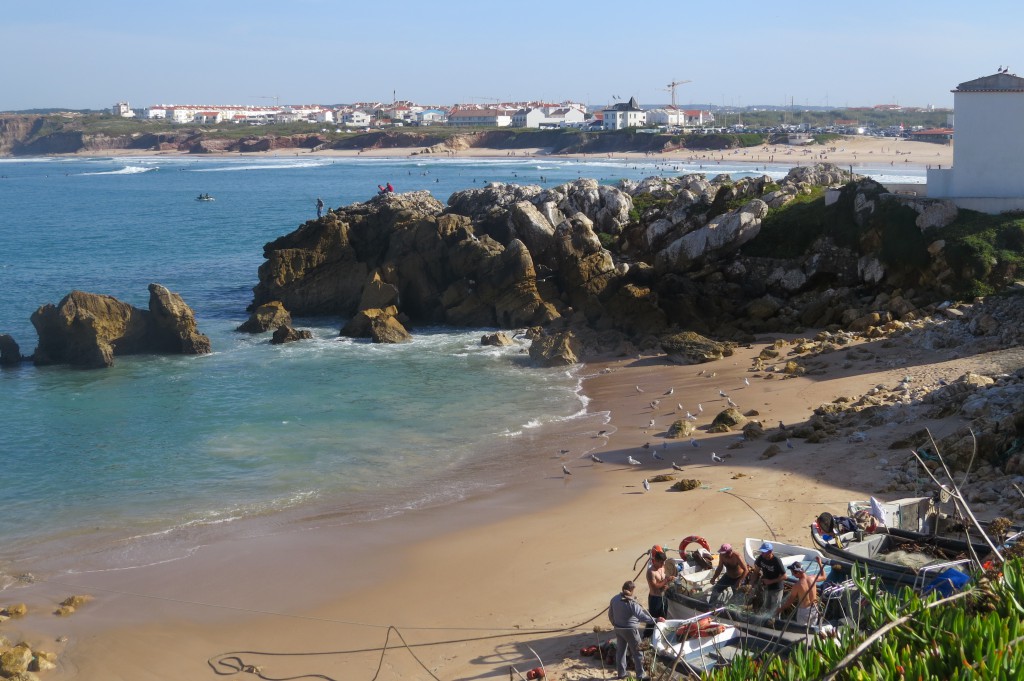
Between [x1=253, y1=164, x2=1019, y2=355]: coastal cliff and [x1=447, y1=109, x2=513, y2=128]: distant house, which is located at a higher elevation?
[x1=447, y1=109, x2=513, y2=128]: distant house

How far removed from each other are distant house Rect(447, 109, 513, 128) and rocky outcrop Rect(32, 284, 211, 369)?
472ft

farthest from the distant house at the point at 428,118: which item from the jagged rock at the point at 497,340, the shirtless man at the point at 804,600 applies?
the shirtless man at the point at 804,600

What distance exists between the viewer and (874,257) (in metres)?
25.4

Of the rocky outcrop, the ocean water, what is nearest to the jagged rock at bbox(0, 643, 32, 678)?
the ocean water

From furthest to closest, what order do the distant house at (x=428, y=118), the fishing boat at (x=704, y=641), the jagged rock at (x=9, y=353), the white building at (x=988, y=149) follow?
the distant house at (x=428, y=118) < the jagged rock at (x=9, y=353) < the white building at (x=988, y=149) < the fishing boat at (x=704, y=641)

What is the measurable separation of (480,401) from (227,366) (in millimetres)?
7796

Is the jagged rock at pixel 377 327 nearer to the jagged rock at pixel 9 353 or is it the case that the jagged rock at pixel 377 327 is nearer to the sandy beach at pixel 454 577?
the jagged rock at pixel 9 353

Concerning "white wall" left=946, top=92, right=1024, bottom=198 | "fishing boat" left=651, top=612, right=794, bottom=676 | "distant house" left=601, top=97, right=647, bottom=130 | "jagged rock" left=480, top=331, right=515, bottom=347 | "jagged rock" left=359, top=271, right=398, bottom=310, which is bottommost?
"jagged rock" left=480, top=331, right=515, bottom=347

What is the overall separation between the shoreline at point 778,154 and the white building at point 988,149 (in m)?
42.1

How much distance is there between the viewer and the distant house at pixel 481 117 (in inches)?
6644

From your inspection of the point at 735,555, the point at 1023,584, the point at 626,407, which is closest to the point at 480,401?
the point at 626,407

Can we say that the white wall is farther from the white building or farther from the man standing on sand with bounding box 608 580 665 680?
the man standing on sand with bounding box 608 580 665 680

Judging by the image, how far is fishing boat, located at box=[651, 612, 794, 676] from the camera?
885 centimetres

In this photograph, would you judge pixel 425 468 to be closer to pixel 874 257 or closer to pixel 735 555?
pixel 735 555
